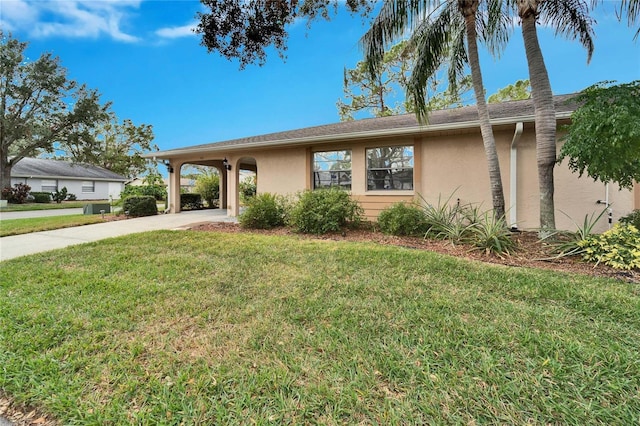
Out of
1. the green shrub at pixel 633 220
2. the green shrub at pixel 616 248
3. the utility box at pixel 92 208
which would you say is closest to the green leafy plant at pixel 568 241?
the green shrub at pixel 616 248

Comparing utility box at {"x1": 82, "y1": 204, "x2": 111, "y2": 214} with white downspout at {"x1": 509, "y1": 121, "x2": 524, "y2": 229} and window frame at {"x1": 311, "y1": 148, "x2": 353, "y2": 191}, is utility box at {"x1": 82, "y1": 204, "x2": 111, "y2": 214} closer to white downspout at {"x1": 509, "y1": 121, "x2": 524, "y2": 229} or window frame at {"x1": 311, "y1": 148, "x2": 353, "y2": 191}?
window frame at {"x1": 311, "y1": 148, "x2": 353, "y2": 191}

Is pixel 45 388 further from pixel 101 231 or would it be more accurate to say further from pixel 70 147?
pixel 70 147

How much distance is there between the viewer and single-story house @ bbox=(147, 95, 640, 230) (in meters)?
7.04

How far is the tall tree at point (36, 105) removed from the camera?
20.8 meters

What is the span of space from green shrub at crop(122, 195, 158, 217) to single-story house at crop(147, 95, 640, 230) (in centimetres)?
483

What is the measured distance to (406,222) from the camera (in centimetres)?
685

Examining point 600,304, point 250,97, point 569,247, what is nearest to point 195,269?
point 600,304

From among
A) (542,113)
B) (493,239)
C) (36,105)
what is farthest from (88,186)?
(542,113)

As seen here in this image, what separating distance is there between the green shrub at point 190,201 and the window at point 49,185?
73.1 feet

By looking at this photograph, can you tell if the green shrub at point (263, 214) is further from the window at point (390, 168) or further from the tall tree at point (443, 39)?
the tall tree at point (443, 39)

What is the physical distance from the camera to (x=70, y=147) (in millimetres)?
24516

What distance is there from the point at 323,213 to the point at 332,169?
9.07 feet

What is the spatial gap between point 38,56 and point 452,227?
100 feet

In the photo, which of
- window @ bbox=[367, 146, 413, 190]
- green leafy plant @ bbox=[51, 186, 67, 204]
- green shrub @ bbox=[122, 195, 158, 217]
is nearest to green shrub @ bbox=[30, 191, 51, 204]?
green leafy plant @ bbox=[51, 186, 67, 204]
